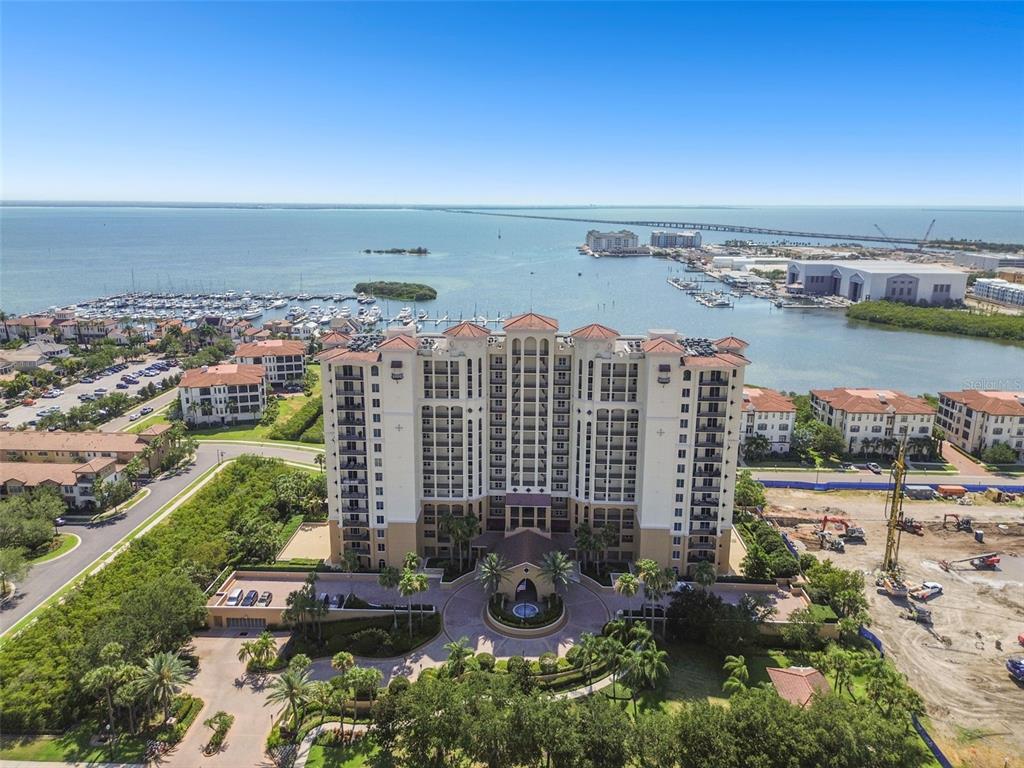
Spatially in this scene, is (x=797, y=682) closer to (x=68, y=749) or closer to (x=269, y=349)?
(x=68, y=749)

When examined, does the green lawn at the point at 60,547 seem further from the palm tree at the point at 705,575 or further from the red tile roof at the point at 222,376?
the palm tree at the point at 705,575

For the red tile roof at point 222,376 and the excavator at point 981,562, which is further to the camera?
the red tile roof at point 222,376

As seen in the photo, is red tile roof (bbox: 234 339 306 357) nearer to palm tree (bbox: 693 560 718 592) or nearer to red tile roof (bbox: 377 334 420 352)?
red tile roof (bbox: 377 334 420 352)

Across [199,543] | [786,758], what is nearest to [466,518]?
[199,543]

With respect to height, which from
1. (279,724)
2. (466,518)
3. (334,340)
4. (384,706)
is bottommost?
(279,724)

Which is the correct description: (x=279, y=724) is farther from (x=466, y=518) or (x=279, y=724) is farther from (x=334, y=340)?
(x=334, y=340)

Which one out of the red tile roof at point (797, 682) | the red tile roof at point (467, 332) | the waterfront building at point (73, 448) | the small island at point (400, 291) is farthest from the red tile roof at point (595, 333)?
the small island at point (400, 291)

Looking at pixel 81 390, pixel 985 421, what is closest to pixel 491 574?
pixel 985 421

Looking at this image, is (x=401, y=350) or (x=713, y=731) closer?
(x=713, y=731)
